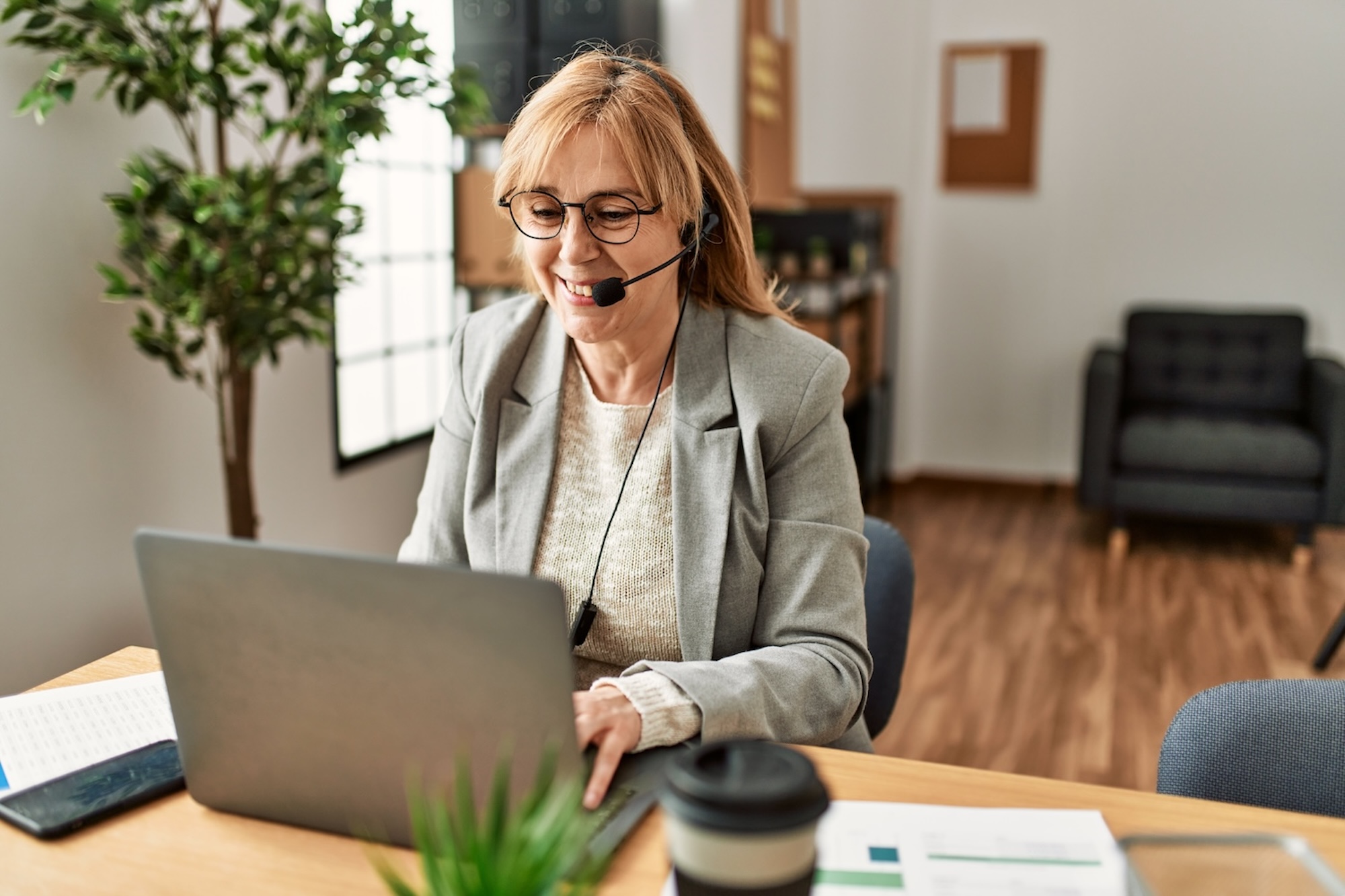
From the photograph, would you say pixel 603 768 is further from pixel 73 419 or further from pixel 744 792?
pixel 73 419

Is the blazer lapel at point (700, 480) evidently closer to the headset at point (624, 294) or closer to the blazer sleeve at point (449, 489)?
the headset at point (624, 294)

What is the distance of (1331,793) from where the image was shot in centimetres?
113

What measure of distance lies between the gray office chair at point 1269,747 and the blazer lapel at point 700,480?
51 cm

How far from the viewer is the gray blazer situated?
1202 mm

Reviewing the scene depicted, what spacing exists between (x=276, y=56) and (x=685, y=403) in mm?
1435

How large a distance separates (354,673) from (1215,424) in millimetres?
4320

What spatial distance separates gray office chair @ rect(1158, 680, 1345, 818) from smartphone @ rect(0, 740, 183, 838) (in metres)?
0.97

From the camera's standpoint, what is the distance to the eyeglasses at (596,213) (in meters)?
1.30

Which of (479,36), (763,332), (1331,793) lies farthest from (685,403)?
(479,36)

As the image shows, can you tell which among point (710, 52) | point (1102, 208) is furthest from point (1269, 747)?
point (1102, 208)

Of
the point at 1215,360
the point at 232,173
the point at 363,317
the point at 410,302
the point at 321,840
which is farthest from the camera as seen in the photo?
the point at 1215,360

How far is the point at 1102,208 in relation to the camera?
5.37 m

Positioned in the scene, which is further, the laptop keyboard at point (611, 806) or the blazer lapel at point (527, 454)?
the blazer lapel at point (527, 454)

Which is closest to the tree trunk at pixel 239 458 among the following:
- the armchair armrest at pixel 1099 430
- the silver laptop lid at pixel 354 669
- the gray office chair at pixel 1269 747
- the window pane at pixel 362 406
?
the window pane at pixel 362 406
